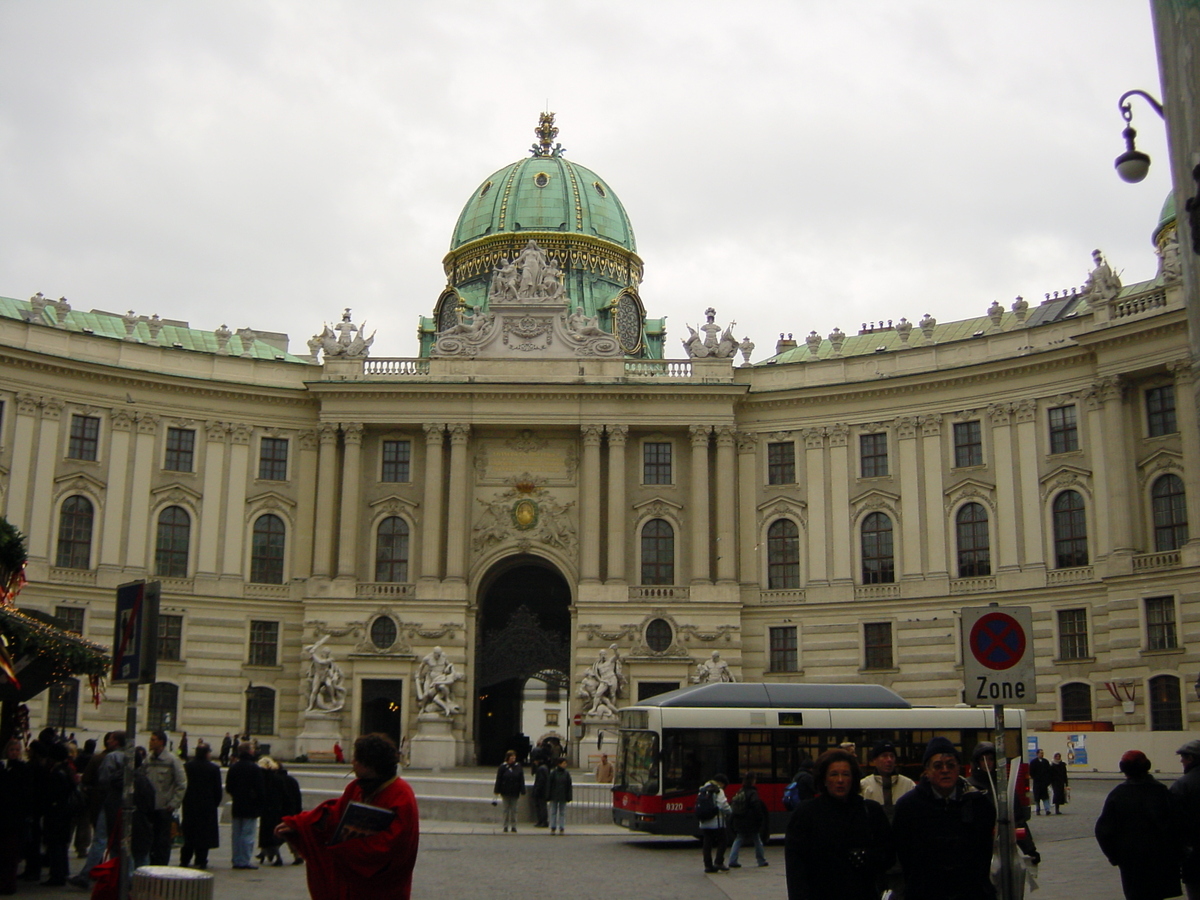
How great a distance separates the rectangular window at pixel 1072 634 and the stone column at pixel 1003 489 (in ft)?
9.27

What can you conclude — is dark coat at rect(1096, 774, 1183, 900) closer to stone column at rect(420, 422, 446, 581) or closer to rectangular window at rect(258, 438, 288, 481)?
stone column at rect(420, 422, 446, 581)

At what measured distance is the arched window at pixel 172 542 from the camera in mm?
54281

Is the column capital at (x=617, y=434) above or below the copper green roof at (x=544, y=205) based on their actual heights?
A: below

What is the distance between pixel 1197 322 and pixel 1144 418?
1526 inches

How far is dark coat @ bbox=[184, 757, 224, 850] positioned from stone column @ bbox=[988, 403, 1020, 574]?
124 ft

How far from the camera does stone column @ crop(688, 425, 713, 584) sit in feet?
179

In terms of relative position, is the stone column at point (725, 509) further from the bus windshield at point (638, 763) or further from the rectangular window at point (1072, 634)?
the bus windshield at point (638, 763)

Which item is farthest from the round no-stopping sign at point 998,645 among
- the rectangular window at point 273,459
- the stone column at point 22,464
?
the rectangular window at point 273,459

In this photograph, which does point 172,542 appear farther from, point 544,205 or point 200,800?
point 200,800

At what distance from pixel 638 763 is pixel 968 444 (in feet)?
93.6

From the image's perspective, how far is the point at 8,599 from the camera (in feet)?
63.4

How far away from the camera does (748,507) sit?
Answer: 56188 mm

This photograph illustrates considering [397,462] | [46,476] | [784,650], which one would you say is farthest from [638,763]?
[46,476]

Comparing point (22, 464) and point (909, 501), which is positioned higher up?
point (22, 464)
